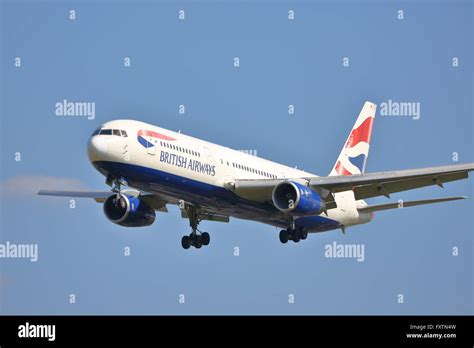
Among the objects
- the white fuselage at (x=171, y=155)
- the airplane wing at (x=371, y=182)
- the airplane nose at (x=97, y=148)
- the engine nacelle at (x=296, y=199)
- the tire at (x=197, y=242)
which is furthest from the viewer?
the tire at (x=197, y=242)

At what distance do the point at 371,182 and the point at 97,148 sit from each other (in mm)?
13331

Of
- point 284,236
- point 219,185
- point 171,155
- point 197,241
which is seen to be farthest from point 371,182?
point 171,155

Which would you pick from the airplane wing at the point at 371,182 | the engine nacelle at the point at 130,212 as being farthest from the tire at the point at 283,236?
the engine nacelle at the point at 130,212

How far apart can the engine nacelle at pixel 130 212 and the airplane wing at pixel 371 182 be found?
605 cm

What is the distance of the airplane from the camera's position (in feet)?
170

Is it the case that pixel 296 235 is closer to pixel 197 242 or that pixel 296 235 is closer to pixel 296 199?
pixel 296 199

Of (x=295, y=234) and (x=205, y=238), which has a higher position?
(x=205, y=238)

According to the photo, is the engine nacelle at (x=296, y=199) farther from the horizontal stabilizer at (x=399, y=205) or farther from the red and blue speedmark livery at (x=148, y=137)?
the red and blue speedmark livery at (x=148, y=137)

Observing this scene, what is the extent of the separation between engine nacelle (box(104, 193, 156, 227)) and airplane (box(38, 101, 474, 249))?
0.05 metres

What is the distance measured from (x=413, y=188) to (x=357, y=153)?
425 inches

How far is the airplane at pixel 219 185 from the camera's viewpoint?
51906mm

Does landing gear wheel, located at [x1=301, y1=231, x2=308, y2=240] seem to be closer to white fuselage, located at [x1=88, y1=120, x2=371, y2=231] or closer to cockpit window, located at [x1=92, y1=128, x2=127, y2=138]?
white fuselage, located at [x1=88, y1=120, x2=371, y2=231]

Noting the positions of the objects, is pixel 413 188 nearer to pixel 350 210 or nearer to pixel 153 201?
pixel 350 210

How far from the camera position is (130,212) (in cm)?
5862
